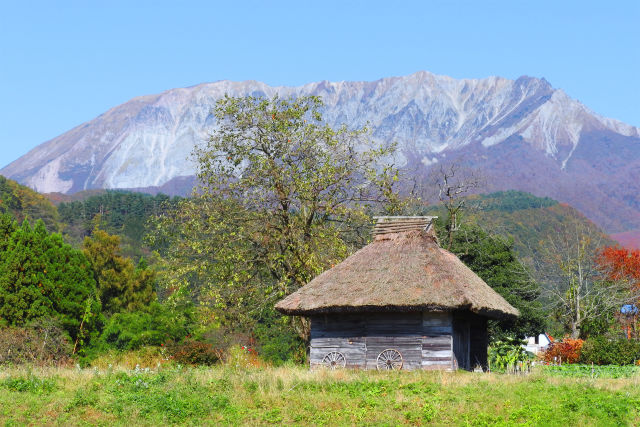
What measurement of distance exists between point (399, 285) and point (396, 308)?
0.96 meters

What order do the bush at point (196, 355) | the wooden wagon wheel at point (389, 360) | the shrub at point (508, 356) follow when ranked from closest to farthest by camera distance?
the wooden wagon wheel at point (389, 360) < the shrub at point (508, 356) < the bush at point (196, 355)

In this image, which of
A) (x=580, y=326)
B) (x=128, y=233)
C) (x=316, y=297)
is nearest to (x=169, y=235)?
(x=316, y=297)

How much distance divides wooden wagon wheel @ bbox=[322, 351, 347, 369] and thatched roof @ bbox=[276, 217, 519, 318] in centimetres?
153

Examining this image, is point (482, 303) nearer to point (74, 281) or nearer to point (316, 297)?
point (316, 297)

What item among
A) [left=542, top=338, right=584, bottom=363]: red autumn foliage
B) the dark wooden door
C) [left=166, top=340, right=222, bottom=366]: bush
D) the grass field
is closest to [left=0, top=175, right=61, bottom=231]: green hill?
[left=542, top=338, right=584, bottom=363]: red autumn foliage

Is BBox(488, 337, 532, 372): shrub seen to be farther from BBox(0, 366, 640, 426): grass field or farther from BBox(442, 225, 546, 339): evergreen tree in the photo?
BBox(442, 225, 546, 339): evergreen tree

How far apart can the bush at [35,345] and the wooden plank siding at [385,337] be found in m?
8.61

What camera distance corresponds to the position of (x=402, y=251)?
25781 millimetres

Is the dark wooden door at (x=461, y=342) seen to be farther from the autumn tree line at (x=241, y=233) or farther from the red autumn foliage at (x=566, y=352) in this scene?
the red autumn foliage at (x=566, y=352)

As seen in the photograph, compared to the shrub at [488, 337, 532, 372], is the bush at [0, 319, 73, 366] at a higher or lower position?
higher

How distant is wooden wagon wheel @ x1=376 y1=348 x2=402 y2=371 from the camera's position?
2362 cm

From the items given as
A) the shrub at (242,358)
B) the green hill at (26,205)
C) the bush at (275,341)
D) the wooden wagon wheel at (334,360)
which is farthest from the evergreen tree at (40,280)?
the green hill at (26,205)

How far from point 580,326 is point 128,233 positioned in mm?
70655

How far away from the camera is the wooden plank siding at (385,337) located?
76.4ft
